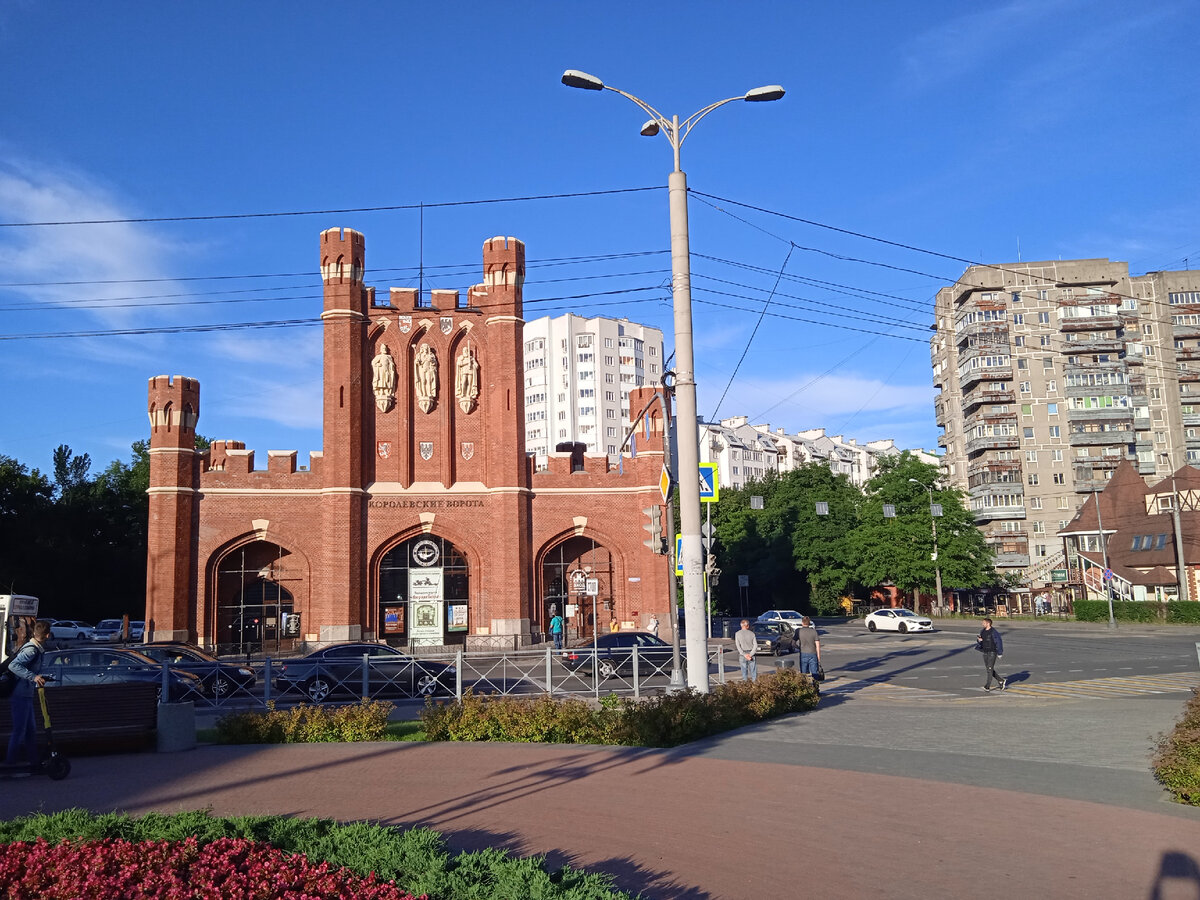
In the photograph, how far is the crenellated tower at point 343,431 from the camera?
3591 cm

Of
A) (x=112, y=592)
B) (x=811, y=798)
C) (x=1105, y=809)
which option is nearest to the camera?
(x=1105, y=809)

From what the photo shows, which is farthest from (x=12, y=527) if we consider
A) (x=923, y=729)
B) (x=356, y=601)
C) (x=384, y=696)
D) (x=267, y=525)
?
(x=923, y=729)

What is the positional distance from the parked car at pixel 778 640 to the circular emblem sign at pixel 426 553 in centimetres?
1329

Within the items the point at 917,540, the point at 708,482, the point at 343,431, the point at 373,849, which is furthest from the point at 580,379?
the point at 373,849

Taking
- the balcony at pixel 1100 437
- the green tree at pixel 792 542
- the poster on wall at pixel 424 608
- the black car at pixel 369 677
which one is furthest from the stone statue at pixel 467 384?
the balcony at pixel 1100 437

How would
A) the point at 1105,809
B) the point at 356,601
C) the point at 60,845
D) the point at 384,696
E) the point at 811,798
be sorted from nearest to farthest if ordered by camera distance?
the point at 60,845
the point at 1105,809
the point at 811,798
the point at 384,696
the point at 356,601

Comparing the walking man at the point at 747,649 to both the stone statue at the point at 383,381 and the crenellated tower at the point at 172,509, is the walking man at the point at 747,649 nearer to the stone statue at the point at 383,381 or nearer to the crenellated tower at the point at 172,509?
the stone statue at the point at 383,381

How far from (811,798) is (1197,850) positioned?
341 centimetres

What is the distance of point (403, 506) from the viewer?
37438mm

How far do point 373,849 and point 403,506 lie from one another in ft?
104

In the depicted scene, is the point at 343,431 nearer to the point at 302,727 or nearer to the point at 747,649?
the point at 747,649

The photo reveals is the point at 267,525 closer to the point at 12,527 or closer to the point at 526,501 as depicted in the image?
the point at 526,501

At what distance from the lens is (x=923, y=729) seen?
1441 centimetres

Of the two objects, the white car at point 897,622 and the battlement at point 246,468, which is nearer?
the battlement at point 246,468
